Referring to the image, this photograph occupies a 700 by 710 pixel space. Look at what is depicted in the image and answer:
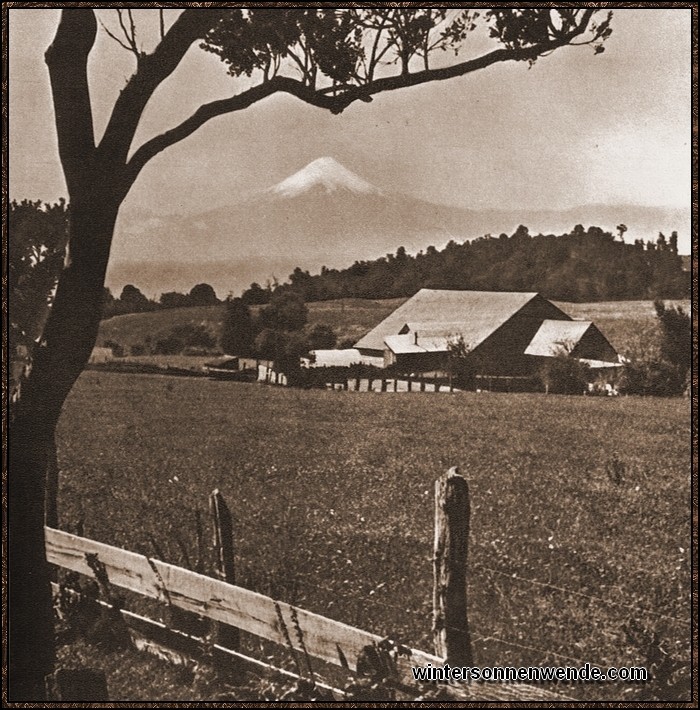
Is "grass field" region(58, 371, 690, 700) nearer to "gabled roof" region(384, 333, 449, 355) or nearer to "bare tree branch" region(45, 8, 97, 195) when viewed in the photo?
"gabled roof" region(384, 333, 449, 355)

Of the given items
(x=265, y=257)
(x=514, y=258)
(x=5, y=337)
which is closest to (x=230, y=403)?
(x=265, y=257)

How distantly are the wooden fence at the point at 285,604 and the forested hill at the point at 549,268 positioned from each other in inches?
48.1

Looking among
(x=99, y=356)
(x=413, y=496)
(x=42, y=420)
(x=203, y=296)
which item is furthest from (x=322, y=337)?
(x=42, y=420)

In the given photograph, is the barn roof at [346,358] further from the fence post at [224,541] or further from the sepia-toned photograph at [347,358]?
the fence post at [224,541]

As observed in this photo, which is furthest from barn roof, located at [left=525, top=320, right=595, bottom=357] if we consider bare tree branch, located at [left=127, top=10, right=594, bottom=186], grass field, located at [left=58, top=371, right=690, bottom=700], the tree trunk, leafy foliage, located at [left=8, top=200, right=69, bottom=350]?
leafy foliage, located at [left=8, top=200, right=69, bottom=350]

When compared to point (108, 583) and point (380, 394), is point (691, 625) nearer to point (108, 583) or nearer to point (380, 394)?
point (380, 394)

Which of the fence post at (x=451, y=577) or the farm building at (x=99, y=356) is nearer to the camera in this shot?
the fence post at (x=451, y=577)

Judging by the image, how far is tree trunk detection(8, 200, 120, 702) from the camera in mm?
4766

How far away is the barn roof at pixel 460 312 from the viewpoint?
4535mm

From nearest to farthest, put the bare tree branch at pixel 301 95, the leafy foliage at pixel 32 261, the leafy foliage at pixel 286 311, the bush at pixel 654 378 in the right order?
the bush at pixel 654 378 → the bare tree branch at pixel 301 95 → the leafy foliage at pixel 286 311 → the leafy foliage at pixel 32 261

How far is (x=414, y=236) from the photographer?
4.78 m

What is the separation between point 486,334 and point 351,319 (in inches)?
33.9

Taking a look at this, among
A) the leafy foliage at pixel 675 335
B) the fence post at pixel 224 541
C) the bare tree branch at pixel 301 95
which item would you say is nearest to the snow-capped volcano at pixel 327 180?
the bare tree branch at pixel 301 95

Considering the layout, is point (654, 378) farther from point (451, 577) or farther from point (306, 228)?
point (306, 228)
